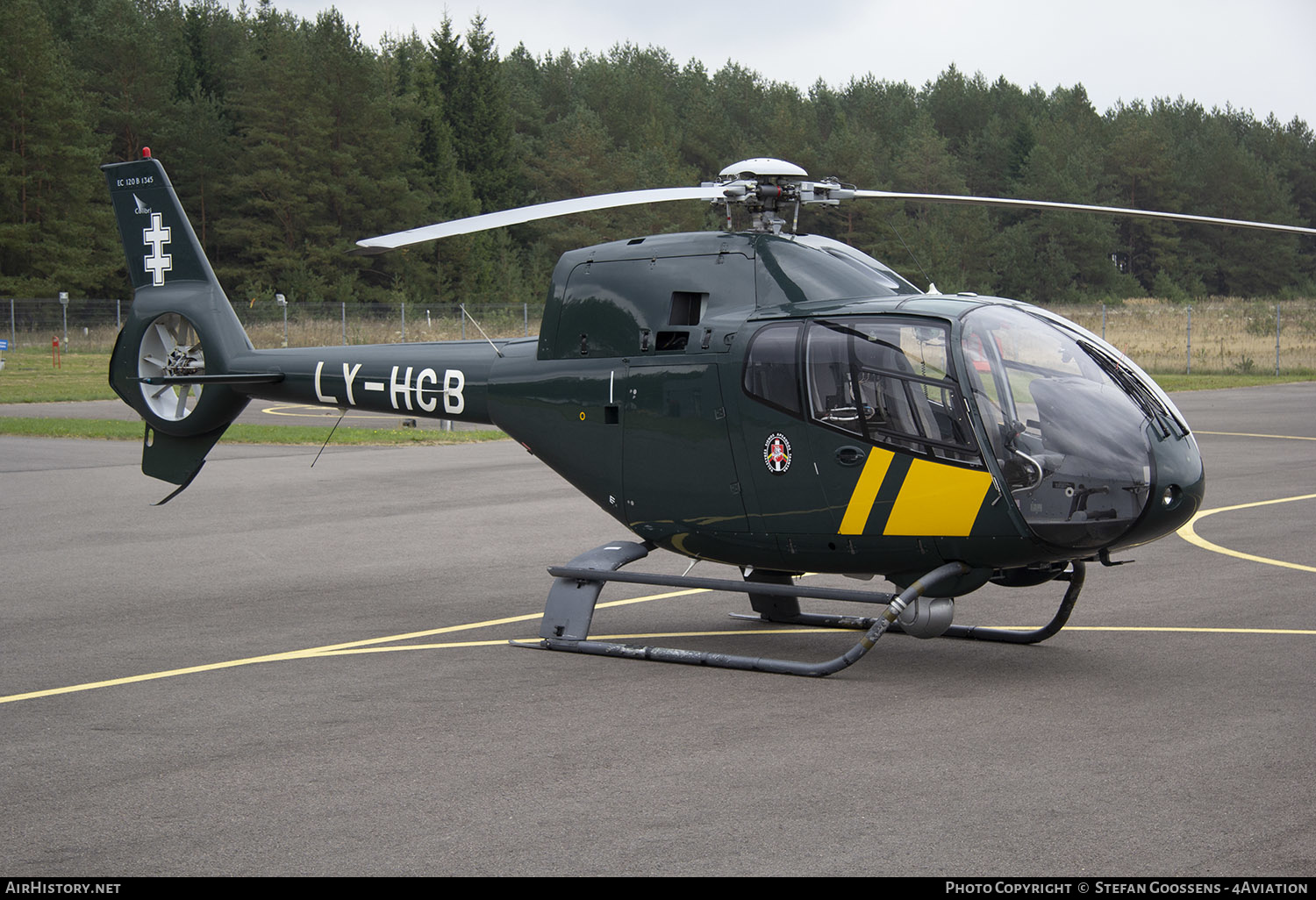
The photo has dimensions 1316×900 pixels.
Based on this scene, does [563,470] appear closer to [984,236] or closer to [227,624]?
[227,624]

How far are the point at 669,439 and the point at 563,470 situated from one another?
1.10 m

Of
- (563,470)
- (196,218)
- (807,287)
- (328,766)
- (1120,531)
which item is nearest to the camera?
(328,766)

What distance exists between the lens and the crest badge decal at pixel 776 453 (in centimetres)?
798

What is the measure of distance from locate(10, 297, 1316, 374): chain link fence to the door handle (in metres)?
36.4

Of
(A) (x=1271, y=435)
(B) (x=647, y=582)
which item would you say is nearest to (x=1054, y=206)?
(B) (x=647, y=582)

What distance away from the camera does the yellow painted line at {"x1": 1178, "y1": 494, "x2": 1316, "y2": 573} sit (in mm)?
11117

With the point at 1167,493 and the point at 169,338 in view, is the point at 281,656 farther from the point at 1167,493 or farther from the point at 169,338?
the point at 1167,493

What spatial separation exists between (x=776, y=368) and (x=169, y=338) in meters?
6.27

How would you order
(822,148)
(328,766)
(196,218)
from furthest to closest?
1. (822,148)
2. (196,218)
3. (328,766)

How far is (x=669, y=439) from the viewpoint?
8.52m

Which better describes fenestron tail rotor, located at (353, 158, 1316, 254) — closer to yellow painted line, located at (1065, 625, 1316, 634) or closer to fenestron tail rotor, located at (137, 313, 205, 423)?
yellow painted line, located at (1065, 625, 1316, 634)

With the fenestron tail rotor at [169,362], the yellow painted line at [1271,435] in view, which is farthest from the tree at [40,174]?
the fenestron tail rotor at [169,362]

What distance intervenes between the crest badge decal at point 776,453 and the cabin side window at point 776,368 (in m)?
0.20

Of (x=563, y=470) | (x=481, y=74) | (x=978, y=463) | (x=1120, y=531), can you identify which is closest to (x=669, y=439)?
(x=563, y=470)
